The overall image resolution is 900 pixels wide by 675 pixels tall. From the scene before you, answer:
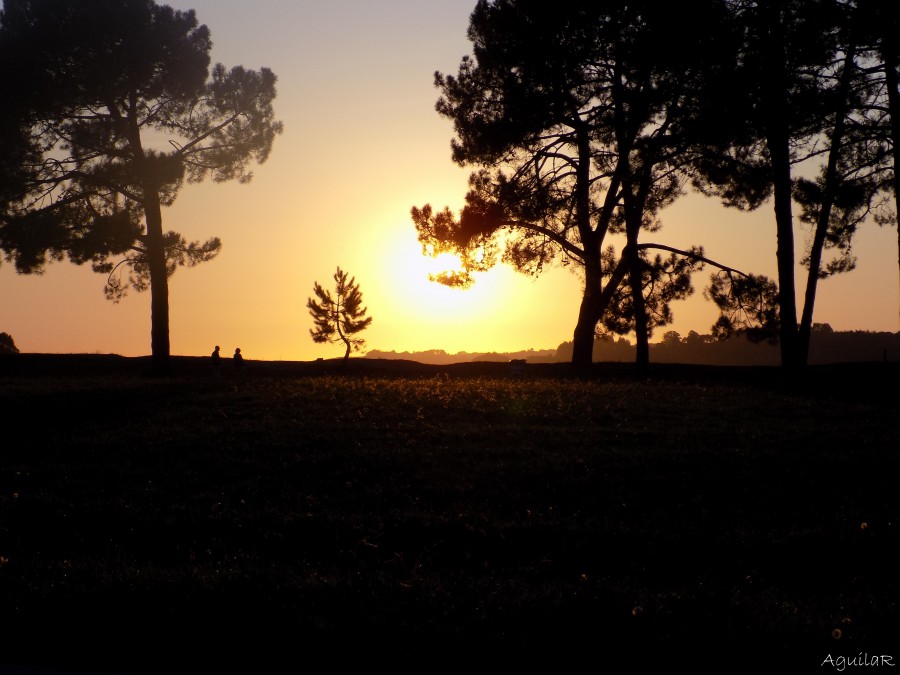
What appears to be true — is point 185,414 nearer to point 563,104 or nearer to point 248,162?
point 563,104

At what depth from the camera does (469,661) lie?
5.34 meters

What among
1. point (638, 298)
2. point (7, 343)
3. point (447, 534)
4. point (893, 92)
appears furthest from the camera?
point (7, 343)

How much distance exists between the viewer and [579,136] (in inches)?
1107

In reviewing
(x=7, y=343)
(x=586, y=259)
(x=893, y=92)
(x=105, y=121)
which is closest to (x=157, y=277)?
(x=105, y=121)

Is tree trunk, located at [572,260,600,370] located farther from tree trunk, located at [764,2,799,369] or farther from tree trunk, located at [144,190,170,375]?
tree trunk, located at [144,190,170,375]

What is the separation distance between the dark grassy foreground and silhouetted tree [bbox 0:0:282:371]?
47.8 ft

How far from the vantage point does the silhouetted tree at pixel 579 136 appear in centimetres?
2589

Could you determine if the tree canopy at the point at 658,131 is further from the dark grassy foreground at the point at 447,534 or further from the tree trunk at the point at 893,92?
the dark grassy foreground at the point at 447,534

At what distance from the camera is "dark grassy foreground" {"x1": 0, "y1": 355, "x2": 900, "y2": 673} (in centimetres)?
561

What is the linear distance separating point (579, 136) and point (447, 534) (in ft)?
70.5

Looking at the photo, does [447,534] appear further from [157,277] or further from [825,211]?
[157,277]

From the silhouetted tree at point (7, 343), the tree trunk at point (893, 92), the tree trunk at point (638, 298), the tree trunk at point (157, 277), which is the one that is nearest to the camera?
the tree trunk at point (893, 92)

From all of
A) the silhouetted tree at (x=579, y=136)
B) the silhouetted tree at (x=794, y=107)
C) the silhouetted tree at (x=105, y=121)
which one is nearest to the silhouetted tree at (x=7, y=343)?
the silhouetted tree at (x=105, y=121)

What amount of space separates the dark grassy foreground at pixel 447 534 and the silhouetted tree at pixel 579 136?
10754mm
